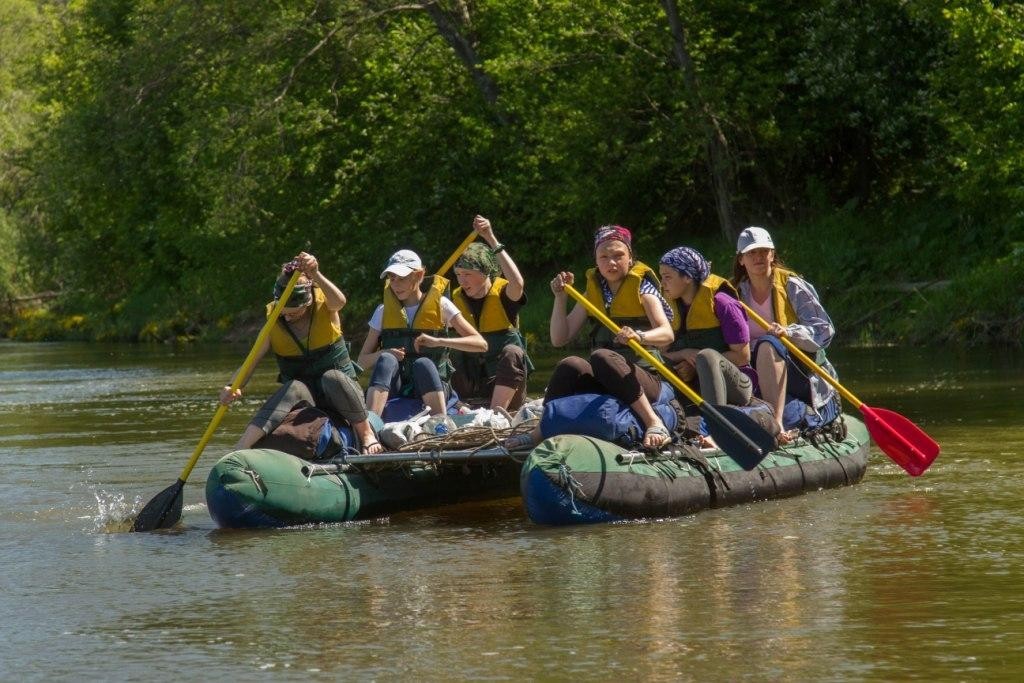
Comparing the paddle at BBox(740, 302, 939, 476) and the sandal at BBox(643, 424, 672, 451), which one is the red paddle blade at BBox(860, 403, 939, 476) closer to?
the paddle at BBox(740, 302, 939, 476)

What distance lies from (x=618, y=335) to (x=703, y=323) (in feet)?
2.23

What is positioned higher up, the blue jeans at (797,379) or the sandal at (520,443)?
the blue jeans at (797,379)

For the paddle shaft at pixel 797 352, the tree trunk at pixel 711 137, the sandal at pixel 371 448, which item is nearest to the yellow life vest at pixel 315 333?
the sandal at pixel 371 448

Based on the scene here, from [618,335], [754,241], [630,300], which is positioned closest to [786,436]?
[754,241]

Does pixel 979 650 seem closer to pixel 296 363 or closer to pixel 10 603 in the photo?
pixel 10 603

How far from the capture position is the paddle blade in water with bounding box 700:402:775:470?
8.88 m

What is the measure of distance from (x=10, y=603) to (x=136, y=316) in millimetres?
33255

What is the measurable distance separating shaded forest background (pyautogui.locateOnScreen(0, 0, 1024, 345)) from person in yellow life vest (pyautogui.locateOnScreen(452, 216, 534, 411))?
31.1 ft

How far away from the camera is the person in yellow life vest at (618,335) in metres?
8.84

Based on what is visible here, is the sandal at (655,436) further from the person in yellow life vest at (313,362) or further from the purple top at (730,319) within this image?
the person in yellow life vest at (313,362)

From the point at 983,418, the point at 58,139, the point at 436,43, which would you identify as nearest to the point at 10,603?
the point at 983,418

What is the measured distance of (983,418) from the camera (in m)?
13.1

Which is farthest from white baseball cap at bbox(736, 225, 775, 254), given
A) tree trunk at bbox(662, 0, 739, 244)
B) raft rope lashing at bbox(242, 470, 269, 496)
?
tree trunk at bbox(662, 0, 739, 244)

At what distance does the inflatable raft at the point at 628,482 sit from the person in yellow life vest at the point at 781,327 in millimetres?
499
